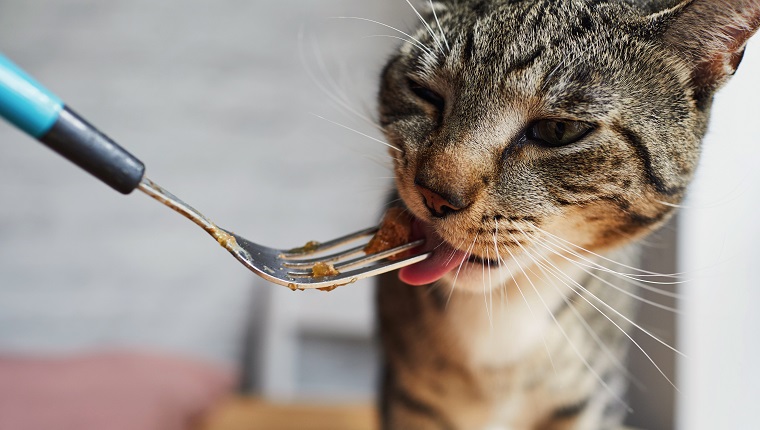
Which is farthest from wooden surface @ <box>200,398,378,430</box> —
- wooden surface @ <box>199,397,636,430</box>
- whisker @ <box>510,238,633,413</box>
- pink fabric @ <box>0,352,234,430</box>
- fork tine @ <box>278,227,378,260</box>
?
fork tine @ <box>278,227,378,260</box>

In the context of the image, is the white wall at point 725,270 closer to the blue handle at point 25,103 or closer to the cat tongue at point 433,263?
the cat tongue at point 433,263

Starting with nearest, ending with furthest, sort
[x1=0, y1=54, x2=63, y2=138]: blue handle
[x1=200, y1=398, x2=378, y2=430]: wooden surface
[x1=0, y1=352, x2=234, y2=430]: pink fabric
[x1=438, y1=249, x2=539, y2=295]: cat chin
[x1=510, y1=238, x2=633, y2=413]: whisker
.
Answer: [x1=0, y1=54, x2=63, y2=138]: blue handle < [x1=438, y1=249, x2=539, y2=295]: cat chin < [x1=510, y1=238, x2=633, y2=413]: whisker < [x1=200, y1=398, x2=378, y2=430]: wooden surface < [x1=0, y1=352, x2=234, y2=430]: pink fabric

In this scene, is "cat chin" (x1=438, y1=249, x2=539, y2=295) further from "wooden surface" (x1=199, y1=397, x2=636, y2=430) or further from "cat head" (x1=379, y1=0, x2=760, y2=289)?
"wooden surface" (x1=199, y1=397, x2=636, y2=430)

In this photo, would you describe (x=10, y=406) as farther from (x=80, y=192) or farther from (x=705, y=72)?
(x=705, y=72)

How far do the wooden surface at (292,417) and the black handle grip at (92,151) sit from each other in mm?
885

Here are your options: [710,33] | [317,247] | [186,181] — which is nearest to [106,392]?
[186,181]

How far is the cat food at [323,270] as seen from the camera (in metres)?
0.56

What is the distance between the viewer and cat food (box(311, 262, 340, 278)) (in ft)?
1.84

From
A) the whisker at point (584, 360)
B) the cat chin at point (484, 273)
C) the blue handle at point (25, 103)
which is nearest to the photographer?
the blue handle at point (25, 103)

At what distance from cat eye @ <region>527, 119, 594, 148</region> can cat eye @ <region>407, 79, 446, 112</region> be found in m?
0.11

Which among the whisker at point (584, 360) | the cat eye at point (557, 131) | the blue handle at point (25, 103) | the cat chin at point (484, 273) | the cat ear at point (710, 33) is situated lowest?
the whisker at point (584, 360)

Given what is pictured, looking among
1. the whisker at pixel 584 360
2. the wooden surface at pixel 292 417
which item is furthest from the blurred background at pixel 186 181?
the whisker at pixel 584 360

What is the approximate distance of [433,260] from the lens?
25.2 inches

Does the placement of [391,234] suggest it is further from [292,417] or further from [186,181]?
[186,181]
